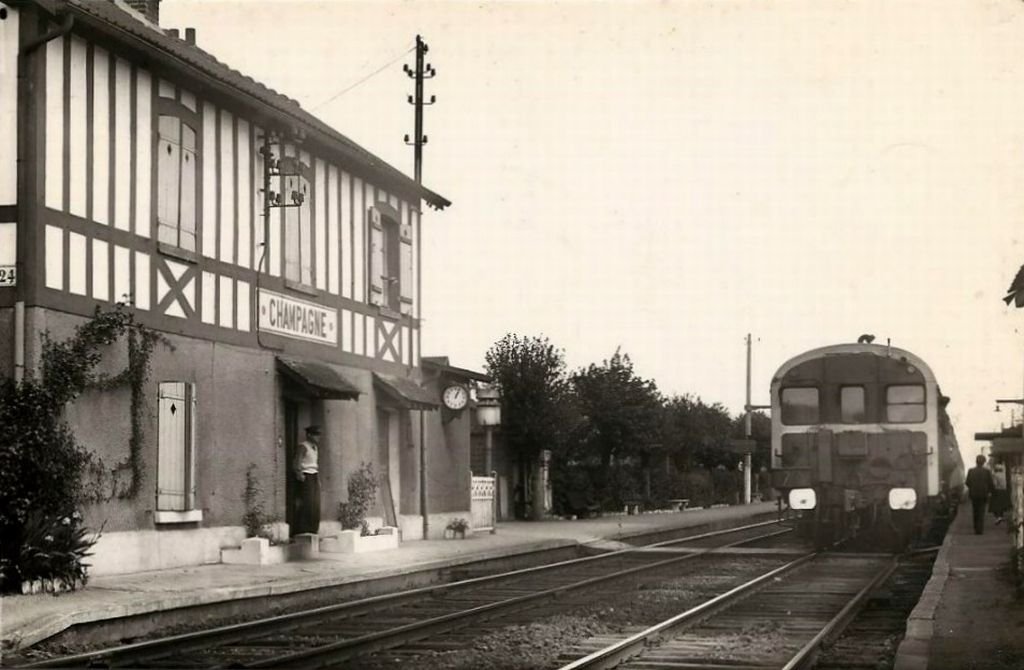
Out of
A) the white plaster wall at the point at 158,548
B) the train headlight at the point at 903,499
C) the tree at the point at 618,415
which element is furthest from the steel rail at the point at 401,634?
the tree at the point at 618,415

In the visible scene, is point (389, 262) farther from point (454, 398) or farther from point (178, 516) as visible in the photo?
point (178, 516)

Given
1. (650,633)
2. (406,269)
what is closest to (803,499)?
(406,269)

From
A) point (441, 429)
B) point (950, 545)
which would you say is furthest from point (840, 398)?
point (441, 429)

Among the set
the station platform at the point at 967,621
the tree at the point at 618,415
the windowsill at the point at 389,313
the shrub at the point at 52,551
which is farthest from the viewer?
the tree at the point at 618,415

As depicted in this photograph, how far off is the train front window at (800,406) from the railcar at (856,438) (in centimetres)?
2

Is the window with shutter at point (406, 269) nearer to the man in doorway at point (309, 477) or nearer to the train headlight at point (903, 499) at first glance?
the man in doorway at point (309, 477)

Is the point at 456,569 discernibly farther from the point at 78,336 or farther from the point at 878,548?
the point at 878,548

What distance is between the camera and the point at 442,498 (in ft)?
80.8

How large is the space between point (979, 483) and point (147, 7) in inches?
642

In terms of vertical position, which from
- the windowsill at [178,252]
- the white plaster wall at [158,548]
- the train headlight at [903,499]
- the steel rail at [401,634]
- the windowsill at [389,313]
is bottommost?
the steel rail at [401,634]

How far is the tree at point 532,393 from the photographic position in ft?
105

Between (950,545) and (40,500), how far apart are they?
14.1 metres

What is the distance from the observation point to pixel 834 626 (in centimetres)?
1250

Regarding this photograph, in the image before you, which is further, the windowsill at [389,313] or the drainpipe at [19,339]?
the windowsill at [389,313]
